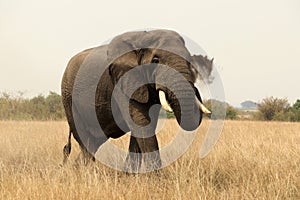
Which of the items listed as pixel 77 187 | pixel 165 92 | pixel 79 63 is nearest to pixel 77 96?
pixel 79 63

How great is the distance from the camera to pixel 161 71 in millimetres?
4836

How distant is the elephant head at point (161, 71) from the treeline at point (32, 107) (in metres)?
20.1

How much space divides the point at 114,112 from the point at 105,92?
0.35m

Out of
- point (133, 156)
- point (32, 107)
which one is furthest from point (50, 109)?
point (133, 156)

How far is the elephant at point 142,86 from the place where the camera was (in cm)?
474

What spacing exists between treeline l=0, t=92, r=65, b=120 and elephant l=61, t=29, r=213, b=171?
1884 centimetres

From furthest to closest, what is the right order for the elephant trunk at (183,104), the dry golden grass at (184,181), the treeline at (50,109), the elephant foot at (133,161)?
1. the treeline at (50,109)
2. the elephant foot at (133,161)
3. the elephant trunk at (183,104)
4. the dry golden grass at (184,181)

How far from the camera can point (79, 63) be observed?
702cm

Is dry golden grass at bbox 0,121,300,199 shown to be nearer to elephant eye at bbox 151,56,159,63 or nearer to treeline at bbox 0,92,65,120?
elephant eye at bbox 151,56,159,63

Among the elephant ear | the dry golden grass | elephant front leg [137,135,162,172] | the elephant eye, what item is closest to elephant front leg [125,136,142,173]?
the dry golden grass

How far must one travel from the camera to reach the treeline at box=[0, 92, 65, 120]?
25.9 m

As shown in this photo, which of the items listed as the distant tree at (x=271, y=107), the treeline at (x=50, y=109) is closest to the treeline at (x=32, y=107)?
the treeline at (x=50, y=109)

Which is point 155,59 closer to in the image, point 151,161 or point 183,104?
point 183,104

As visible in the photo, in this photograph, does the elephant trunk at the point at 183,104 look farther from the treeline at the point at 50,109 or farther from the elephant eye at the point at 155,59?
the treeline at the point at 50,109
